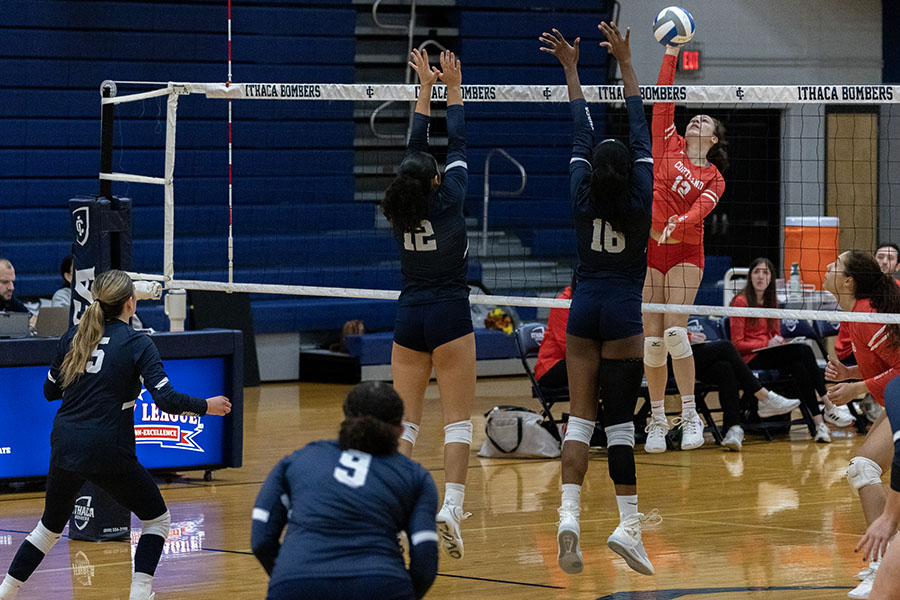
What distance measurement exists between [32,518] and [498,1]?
1001 cm

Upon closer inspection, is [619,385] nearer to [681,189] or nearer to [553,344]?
[681,189]

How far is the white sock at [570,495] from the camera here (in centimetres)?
565

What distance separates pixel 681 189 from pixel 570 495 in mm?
2553

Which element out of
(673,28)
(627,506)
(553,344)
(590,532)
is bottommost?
(590,532)

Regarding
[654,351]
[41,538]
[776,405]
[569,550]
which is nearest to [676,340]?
[654,351]

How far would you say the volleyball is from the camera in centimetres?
720

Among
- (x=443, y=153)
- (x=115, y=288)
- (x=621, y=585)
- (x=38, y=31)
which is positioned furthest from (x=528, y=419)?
(x=38, y=31)

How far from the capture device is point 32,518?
758cm

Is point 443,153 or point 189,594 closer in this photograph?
point 189,594

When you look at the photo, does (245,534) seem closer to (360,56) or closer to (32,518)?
(32,518)

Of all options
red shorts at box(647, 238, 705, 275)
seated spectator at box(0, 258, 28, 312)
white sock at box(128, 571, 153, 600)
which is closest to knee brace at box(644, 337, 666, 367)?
red shorts at box(647, 238, 705, 275)

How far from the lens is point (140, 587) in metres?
5.37

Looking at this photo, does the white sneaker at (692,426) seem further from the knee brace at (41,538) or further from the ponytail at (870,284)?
the knee brace at (41,538)

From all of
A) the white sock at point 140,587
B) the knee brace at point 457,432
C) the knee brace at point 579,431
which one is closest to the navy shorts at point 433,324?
the knee brace at point 457,432
